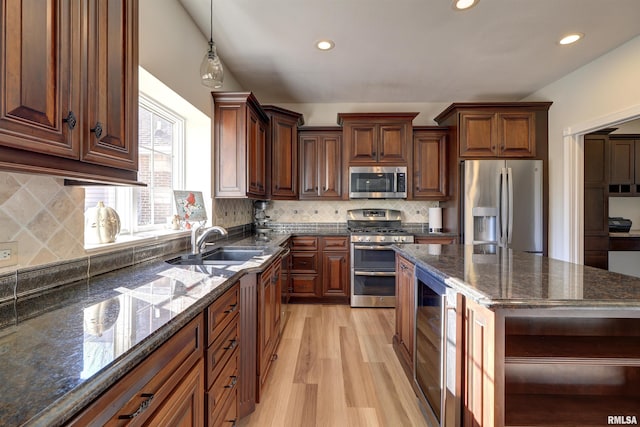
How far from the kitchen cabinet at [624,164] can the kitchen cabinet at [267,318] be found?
4869 mm

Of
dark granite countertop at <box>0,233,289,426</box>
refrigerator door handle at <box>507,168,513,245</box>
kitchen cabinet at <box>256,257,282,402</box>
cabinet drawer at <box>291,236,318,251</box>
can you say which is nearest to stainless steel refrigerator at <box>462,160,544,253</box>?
refrigerator door handle at <box>507,168,513,245</box>

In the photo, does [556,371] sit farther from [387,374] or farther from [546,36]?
[546,36]

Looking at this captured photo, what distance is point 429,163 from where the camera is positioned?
378 centimetres

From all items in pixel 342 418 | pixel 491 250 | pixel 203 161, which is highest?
pixel 203 161

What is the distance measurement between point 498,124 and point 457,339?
3130 mm

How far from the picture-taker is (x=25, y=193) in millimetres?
1044

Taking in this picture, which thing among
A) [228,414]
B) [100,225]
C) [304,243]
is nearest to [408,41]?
[304,243]

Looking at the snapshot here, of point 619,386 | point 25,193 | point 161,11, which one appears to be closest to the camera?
point 25,193

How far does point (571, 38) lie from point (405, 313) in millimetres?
2874

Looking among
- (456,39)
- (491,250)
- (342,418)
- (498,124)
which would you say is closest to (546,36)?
(456,39)

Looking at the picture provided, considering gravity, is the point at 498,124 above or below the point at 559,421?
Result: above

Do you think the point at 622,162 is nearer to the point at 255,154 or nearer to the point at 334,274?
the point at 334,274

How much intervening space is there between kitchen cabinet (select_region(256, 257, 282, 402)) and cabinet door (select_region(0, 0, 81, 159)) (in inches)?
48.0

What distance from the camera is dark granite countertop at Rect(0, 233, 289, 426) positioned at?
1.60 ft
